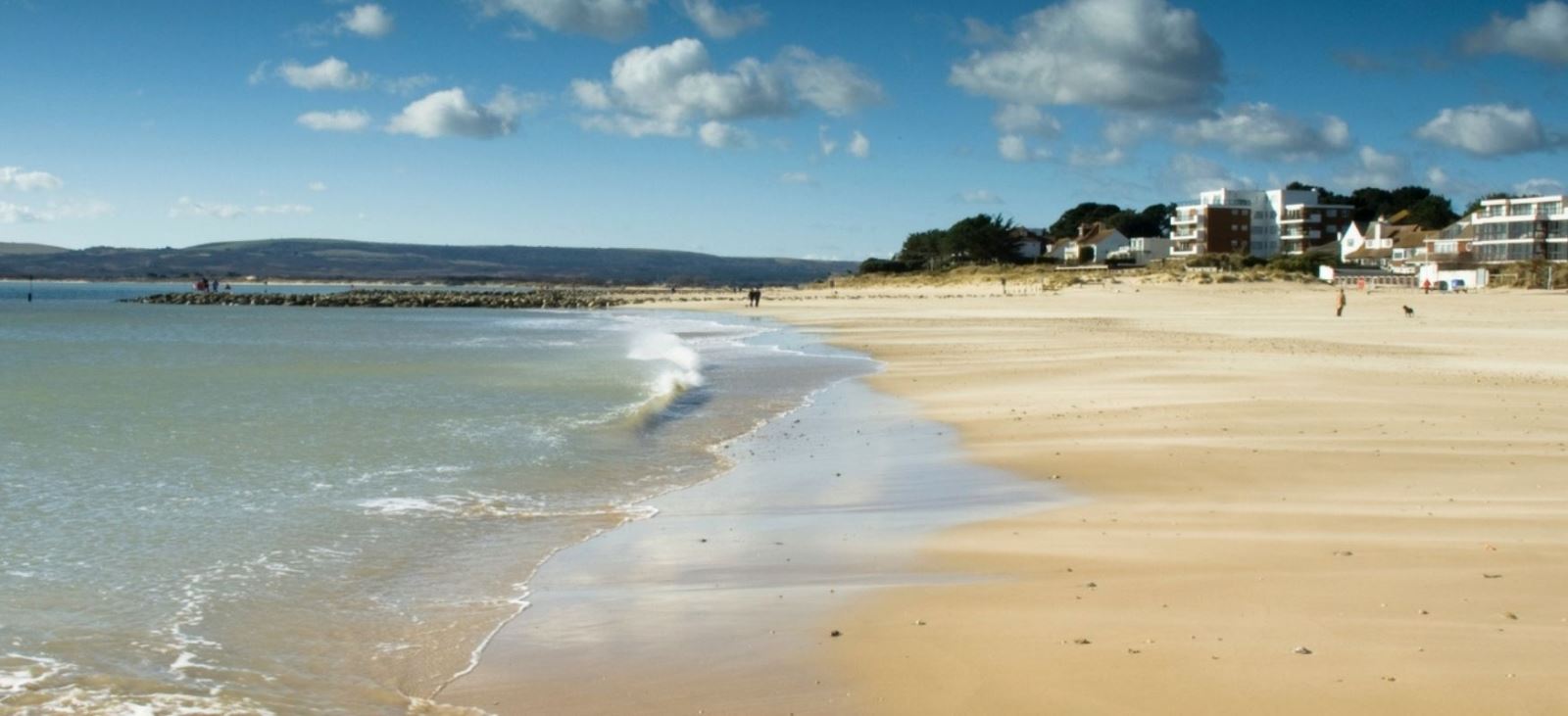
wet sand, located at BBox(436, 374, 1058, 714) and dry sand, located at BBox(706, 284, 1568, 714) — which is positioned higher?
dry sand, located at BBox(706, 284, 1568, 714)

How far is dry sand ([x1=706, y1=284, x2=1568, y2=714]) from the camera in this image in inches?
195

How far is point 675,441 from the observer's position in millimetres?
14164

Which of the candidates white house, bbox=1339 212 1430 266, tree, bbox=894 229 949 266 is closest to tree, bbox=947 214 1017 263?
tree, bbox=894 229 949 266

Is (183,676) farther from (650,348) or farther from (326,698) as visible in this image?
(650,348)

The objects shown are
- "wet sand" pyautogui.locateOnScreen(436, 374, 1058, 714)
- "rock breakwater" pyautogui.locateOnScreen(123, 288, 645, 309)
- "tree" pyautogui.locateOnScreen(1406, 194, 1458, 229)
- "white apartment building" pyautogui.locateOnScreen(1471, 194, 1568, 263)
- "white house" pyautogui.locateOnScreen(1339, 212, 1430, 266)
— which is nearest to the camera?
"wet sand" pyautogui.locateOnScreen(436, 374, 1058, 714)

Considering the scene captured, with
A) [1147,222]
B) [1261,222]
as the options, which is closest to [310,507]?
[1261,222]

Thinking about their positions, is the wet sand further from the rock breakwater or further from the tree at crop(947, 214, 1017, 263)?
the tree at crop(947, 214, 1017, 263)

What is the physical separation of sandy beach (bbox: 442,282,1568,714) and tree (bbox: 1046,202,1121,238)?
12725 cm

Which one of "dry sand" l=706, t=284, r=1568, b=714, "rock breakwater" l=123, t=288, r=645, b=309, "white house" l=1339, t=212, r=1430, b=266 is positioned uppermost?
"white house" l=1339, t=212, r=1430, b=266

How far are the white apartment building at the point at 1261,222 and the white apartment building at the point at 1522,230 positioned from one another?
24767mm

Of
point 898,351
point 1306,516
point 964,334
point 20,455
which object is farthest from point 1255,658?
point 964,334

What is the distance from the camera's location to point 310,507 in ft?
33.5

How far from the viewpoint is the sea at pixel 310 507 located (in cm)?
596

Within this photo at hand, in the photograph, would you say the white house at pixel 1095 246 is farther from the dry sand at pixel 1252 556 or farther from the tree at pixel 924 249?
the dry sand at pixel 1252 556
